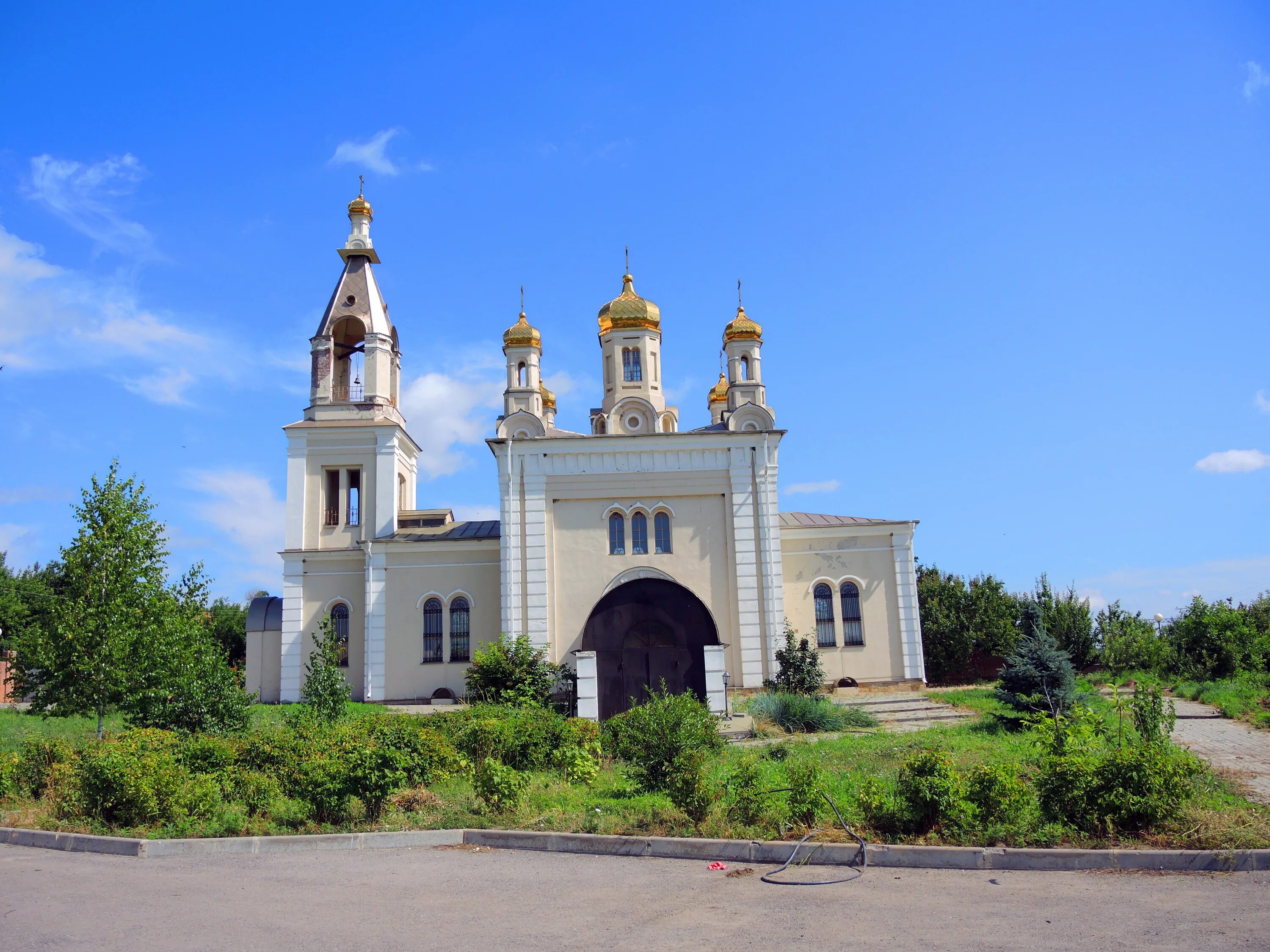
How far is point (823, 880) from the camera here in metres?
7.81

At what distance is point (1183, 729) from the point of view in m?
16.0

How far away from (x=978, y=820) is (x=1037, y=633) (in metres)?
8.24

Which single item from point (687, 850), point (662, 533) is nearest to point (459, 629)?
point (662, 533)

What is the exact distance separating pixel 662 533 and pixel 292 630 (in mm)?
10489

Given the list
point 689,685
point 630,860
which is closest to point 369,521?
point 689,685

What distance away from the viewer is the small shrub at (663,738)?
434 inches

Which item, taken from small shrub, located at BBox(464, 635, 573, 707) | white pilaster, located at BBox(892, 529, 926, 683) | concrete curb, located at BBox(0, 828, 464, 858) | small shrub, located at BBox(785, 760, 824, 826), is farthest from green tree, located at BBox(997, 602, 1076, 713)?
concrete curb, located at BBox(0, 828, 464, 858)

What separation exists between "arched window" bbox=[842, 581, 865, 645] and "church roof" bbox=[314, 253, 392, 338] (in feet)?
50.4

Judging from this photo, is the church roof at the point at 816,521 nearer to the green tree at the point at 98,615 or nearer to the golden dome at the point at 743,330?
the golden dome at the point at 743,330

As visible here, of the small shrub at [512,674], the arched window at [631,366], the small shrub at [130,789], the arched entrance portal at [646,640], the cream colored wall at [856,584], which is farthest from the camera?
the arched window at [631,366]

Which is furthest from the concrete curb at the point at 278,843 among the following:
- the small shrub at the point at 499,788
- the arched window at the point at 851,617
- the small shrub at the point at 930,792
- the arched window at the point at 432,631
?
the arched window at the point at 851,617

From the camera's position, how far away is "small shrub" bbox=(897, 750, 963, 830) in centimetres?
869

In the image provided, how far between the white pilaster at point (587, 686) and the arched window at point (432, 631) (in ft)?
17.5

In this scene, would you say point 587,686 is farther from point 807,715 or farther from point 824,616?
point 824,616
